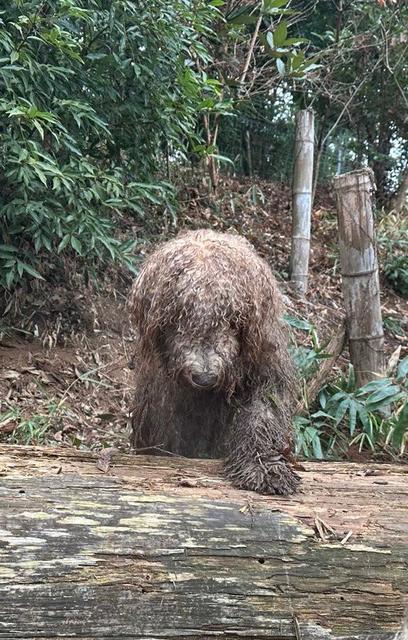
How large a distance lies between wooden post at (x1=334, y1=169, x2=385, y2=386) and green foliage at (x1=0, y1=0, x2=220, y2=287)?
1458 mm

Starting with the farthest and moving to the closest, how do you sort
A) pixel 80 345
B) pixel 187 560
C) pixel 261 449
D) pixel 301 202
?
1. pixel 301 202
2. pixel 80 345
3. pixel 261 449
4. pixel 187 560

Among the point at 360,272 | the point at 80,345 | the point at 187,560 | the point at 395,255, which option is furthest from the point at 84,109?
the point at 395,255

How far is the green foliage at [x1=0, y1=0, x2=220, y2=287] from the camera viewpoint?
3.54m

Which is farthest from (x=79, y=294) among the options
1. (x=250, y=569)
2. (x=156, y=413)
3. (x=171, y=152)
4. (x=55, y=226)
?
(x=250, y=569)

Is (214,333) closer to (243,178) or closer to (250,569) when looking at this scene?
(250,569)

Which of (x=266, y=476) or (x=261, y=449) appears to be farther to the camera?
(x=261, y=449)

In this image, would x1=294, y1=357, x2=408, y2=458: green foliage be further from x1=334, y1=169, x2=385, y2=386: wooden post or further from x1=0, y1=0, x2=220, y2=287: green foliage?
x1=0, y1=0, x2=220, y2=287: green foliage

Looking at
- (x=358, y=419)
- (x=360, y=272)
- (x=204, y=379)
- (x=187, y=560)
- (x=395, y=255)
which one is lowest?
(x=187, y=560)

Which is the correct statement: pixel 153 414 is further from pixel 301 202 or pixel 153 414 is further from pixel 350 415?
pixel 301 202

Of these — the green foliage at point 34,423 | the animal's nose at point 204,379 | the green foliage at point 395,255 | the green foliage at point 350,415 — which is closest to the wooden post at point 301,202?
the green foliage at point 395,255

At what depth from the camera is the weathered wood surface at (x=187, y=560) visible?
5.39ft

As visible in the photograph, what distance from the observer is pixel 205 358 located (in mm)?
2105

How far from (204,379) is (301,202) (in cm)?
391

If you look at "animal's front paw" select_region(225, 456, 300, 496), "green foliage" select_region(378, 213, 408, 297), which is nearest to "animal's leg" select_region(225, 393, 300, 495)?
"animal's front paw" select_region(225, 456, 300, 496)
